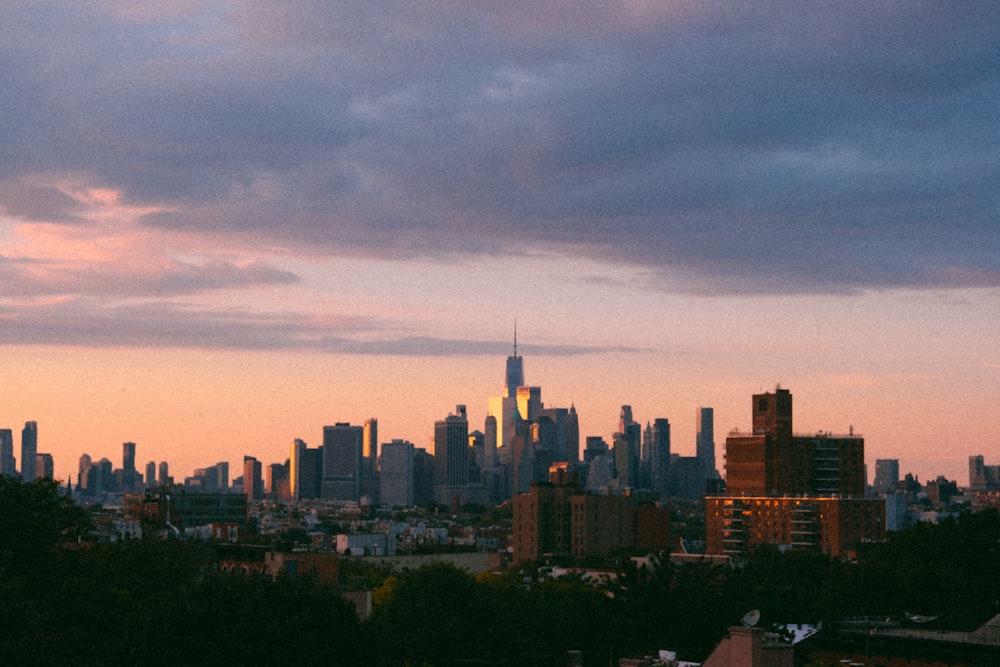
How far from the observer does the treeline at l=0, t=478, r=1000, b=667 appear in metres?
58.6

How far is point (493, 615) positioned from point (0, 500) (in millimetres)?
27588

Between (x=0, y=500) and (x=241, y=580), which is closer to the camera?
(x=241, y=580)

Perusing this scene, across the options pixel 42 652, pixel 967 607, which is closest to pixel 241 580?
pixel 42 652

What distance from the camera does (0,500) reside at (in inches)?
3253

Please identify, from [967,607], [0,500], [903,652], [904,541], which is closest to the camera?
[903,652]

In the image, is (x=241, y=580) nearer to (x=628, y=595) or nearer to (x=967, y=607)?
(x=628, y=595)

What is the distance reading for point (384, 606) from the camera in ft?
329

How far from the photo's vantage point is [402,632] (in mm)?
86438

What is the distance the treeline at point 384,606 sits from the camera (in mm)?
58594

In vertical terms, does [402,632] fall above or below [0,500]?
below

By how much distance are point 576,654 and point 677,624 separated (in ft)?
56.9

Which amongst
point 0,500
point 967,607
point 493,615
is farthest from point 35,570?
point 967,607

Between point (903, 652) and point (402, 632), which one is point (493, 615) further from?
point (903, 652)

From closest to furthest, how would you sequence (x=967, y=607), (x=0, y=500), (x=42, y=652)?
(x=42, y=652) < (x=0, y=500) < (x=967, y=607)
